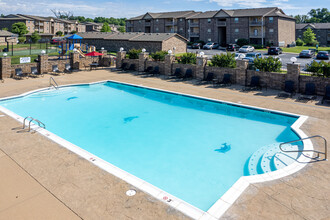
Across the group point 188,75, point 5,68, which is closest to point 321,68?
point 188,75

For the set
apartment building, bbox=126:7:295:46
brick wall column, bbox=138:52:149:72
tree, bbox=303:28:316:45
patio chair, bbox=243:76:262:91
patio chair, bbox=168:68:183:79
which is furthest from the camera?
tree, bbox=303:28:316:45

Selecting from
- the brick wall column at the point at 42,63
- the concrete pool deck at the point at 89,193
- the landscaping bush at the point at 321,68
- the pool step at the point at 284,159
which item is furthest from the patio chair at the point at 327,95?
the brick wall column at the point at 42,63

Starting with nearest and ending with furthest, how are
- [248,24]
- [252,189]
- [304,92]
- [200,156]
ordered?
[252,189] → [200,156] → [304,92] → [248,24]

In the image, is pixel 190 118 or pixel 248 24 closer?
pixel 190 118

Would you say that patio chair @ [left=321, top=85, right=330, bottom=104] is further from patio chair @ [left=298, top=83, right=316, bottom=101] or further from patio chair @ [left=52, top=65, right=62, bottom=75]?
patio chair @ [left=52, top=65, right=62, bottom=75]

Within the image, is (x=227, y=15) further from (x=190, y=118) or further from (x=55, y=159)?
(x=55, y=159)

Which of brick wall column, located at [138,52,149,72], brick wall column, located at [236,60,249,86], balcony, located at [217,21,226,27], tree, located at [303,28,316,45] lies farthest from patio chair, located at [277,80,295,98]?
tree, located at [303,28,316,45]

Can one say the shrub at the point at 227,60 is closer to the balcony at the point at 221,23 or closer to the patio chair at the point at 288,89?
the patio chair at the point at 288,89

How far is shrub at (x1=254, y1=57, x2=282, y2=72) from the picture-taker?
1983 cm

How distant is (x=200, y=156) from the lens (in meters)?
Answer: 10.8

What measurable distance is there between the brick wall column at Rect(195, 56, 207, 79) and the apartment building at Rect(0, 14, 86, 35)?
8770 centimetres

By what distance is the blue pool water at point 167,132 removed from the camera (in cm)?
922

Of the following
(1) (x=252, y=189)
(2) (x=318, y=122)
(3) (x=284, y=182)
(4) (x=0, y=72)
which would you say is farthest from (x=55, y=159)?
(4) (x=0, y=72)

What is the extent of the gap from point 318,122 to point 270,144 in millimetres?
2900
